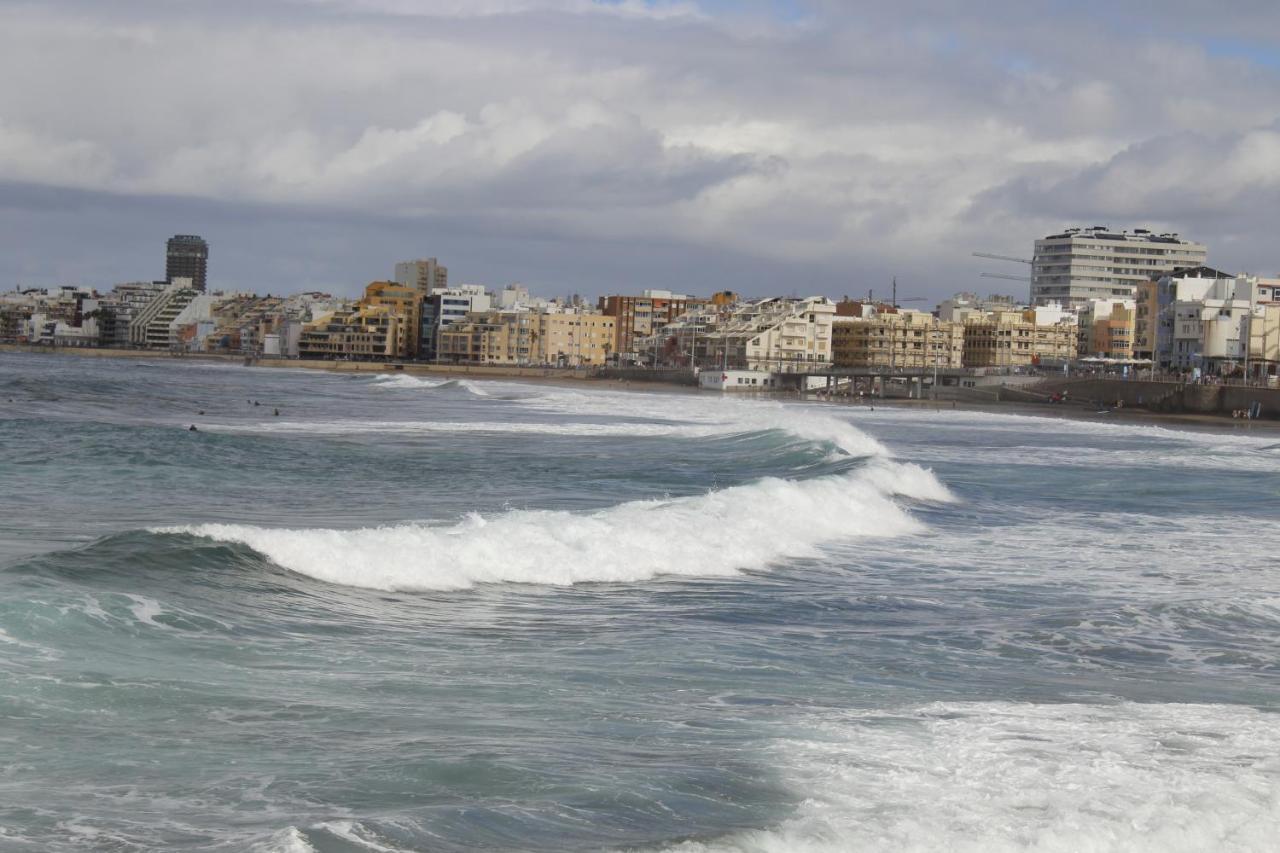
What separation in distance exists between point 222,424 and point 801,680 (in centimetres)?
3231

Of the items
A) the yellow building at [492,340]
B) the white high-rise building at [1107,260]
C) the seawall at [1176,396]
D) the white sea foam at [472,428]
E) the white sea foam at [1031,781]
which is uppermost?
the white high-rise building at [1107,260]

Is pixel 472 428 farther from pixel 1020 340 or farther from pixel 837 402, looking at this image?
pixel 1020 340

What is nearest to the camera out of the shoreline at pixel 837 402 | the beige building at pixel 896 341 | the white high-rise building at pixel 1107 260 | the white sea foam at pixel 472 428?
the white sea foam at pixel 472 428

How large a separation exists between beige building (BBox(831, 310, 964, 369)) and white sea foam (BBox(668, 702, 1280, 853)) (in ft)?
433

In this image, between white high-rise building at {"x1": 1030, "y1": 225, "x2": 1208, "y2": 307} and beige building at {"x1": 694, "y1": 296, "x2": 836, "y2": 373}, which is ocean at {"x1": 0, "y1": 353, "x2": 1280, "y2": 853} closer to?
beige building at {"x1": 694, "y1": 296, "x2": 836, "y2": 373}

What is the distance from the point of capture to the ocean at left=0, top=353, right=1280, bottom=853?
276 inches

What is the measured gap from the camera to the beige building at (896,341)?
141375 millimetres

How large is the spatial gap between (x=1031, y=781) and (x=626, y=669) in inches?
127

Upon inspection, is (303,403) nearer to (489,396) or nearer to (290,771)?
(489,396)

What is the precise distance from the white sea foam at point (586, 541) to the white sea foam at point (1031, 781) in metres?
5.85

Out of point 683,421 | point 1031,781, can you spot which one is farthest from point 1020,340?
point 1031,781

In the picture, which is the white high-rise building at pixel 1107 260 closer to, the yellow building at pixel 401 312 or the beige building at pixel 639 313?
the beige building at pixel 639 313

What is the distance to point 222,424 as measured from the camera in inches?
1577

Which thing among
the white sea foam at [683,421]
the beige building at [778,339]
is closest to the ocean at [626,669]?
the white sea foam at [683,421]
